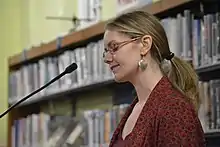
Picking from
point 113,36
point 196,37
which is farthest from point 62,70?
point 113,36

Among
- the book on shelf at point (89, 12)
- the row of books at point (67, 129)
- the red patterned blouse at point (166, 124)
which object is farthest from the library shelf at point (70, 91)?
the red patterned blouse at point (166, 124)

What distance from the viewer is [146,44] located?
4.80ft

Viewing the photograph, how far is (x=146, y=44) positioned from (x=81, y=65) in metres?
1.70

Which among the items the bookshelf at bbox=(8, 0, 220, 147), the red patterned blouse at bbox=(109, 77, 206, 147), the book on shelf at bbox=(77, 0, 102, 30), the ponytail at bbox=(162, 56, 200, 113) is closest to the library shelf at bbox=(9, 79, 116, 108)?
the bookshelf at bbox=(8, 0, 220, 147)

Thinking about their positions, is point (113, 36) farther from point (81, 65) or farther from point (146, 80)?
point (81, 65)

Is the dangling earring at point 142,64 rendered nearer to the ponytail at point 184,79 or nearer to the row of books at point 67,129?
the ponytail at point 184,79

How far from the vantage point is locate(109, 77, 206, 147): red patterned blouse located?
52.6 inches

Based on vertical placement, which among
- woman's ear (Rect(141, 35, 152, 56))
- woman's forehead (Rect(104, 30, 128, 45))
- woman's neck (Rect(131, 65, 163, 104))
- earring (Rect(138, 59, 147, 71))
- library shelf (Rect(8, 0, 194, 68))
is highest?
library shelf (Rect(8, 0, 194, 68))

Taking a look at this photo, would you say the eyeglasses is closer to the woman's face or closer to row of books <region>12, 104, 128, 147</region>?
the woman's face

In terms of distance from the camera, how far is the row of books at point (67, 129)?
2898 mm

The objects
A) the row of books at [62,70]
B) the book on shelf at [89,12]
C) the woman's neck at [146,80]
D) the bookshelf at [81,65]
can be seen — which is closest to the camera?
the woman's neck at [146,80]

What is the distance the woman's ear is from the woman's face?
0.01m

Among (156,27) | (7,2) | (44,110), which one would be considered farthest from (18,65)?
(156,27)

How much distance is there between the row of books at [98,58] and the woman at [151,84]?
704 millimetres
